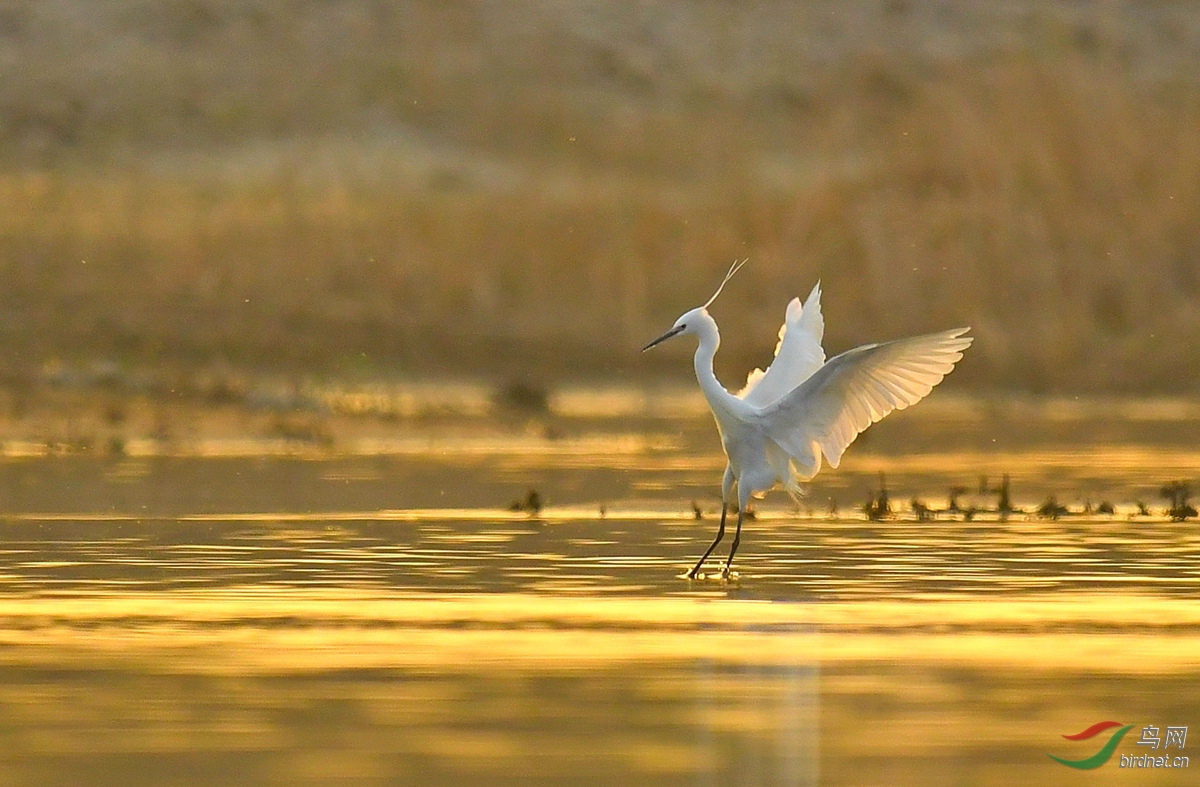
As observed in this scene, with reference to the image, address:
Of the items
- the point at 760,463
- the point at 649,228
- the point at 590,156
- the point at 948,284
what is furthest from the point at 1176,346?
the point at 760,463

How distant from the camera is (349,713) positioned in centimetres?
845

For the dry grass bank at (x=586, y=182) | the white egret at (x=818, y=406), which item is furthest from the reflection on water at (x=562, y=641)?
the dry grass bank at (x=586, y=182)

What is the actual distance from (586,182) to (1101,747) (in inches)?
1210

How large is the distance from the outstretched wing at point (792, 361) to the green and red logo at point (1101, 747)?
5760 millimetres

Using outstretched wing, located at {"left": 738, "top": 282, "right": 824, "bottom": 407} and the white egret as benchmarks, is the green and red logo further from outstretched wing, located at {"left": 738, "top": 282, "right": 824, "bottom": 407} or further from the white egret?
outstretched wing, located at {"left": 738, "top": 282, "right": 824, "bottom": 407}

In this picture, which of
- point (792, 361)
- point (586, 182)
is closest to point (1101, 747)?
point (792, 361)

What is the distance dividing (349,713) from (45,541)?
19.8 feet

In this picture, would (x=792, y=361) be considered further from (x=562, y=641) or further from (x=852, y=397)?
(x=562, y=641)

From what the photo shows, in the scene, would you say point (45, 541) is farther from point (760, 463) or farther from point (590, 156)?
point (590, 156)

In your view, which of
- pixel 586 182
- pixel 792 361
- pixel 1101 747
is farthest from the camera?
pixel 586 182

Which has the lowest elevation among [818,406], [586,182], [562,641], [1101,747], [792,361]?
[1101,747]

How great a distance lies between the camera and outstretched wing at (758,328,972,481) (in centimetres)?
1297

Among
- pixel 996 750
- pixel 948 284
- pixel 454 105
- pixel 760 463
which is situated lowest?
pixel 996 750

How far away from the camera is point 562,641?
10.1 m
